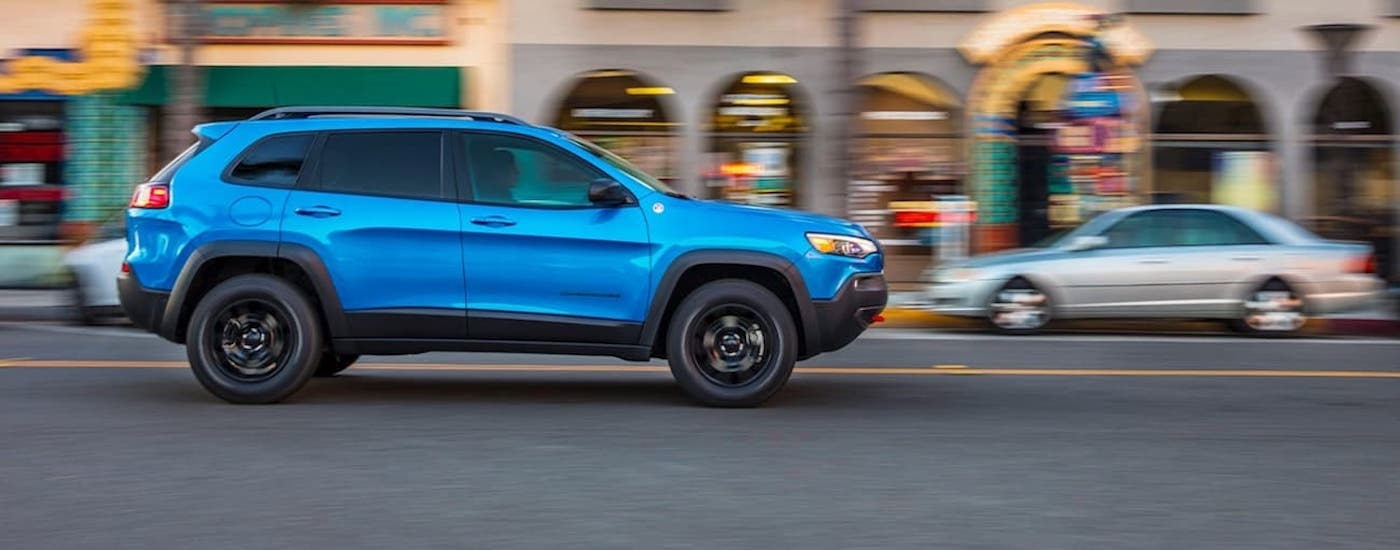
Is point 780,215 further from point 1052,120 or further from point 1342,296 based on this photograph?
point 1052,120

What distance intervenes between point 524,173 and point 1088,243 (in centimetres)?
752

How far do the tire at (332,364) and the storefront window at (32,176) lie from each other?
1202cm

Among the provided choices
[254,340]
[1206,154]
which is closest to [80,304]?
[254,340]

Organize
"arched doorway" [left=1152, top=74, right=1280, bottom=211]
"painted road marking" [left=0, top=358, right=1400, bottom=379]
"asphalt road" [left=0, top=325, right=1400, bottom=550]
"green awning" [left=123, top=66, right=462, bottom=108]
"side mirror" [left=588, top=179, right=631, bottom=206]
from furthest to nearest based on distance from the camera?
"arched doorway" [left=1152, top=74, right=1280, bottom=211]
"green awning" [left=123, top=66, right=462, bottom=108]
"painted road marking" [left=0, top=358, right=1400, bottom=379]
"side mirror" [left=588, top=179, right=631, bottom=206]
"asphalt road" [left=0, top=325, right=1400, bottom=550]

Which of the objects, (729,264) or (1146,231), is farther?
(1146,231)

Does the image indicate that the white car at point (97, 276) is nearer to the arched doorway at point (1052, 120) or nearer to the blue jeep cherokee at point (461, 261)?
the blue jeep cherokee at point (461, 261)

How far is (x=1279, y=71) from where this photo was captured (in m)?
20.2

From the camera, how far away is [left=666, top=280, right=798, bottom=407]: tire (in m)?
8.35

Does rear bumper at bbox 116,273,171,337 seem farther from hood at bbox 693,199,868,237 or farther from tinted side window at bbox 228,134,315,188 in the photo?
hood at bbox 693,199,868,237

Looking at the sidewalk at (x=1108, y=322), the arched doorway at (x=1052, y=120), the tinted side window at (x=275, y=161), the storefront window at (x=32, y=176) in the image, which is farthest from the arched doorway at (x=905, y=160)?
the tinted side window at (x=275, y=161)

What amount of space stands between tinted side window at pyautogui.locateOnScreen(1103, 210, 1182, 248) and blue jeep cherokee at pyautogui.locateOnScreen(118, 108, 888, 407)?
21.3 feet

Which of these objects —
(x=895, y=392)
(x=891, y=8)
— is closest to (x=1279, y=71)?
(x=891, y=8)

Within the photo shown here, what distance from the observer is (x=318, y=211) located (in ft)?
27.3

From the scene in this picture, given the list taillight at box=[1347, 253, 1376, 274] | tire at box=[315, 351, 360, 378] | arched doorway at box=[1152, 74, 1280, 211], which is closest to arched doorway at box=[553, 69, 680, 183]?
arched doorway at box=[1152, 74, 1280, 211]
